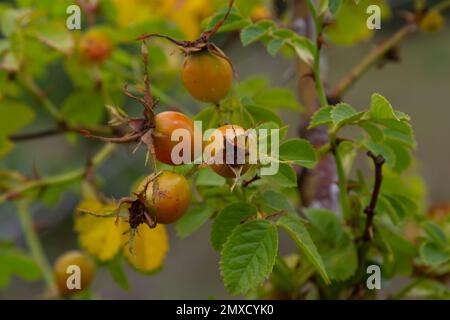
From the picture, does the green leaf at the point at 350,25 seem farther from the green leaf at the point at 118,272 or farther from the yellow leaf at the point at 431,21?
the green leaf at the point at 118,272

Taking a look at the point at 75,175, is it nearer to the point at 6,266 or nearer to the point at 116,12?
the point at 6,266

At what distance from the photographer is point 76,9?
78cm

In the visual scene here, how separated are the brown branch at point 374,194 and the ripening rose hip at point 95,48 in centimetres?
44

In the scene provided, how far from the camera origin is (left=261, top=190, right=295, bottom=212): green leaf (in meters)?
0.55

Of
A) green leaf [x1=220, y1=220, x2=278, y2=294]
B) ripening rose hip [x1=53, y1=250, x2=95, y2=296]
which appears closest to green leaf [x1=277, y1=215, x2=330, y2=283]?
green leaf [x1=220, y1=220, x2=278, y2=294]

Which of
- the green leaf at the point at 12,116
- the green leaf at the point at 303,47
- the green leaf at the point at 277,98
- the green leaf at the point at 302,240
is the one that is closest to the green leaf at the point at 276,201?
the green leaf at the point at 302,240

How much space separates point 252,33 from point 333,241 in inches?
7.8

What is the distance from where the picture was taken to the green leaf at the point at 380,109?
507mm

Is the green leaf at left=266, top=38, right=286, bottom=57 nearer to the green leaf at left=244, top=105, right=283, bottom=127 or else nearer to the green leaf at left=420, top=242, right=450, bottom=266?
the green leaf at left=244, top=105, right=283, bottom=127

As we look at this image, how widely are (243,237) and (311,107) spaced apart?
1.18ft

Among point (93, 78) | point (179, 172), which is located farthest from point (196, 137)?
point (93, 78)

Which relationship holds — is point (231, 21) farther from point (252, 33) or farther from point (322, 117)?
point (322, 117)

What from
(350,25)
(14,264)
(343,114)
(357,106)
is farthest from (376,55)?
(357,106)

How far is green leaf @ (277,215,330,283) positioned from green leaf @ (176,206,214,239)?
94 millimetres
